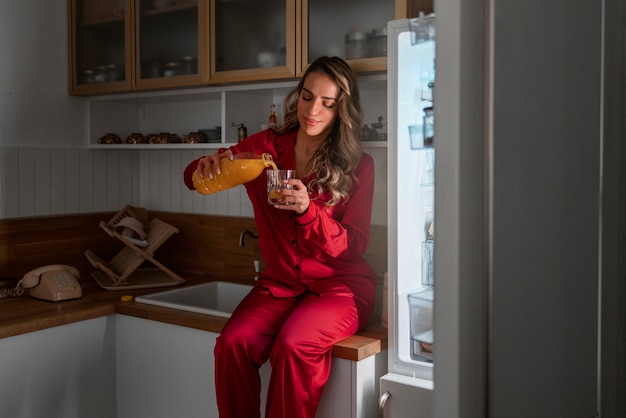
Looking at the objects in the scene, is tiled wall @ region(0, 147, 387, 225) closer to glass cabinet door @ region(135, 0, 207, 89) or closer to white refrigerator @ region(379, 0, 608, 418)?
glass cabinet door @ region(135, 0, 207, 89)

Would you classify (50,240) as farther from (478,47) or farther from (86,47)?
(478,47)

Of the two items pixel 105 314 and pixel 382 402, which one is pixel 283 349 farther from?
pixel 105 314

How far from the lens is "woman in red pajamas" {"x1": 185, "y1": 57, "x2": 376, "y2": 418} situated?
203cm

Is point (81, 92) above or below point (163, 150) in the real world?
above

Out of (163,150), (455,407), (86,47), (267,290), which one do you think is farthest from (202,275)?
(455,407)

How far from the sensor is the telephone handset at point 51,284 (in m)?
2.69

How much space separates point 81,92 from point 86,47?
0.21 metres

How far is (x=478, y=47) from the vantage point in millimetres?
527

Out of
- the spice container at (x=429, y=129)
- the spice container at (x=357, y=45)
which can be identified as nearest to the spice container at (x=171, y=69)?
the spice container at (x=357, y=45)

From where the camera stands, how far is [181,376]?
250 centimetres

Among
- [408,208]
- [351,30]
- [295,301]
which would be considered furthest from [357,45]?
[295,301]

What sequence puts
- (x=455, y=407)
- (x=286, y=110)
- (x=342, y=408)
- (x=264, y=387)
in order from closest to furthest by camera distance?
(x=455, y=407) < (x=342, y=408) < (x=264, y=387) < (x=286, y=110)

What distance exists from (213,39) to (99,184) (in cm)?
104

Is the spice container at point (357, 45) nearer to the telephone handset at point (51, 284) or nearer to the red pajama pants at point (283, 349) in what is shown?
the red pajama pants at point (283, 349)
